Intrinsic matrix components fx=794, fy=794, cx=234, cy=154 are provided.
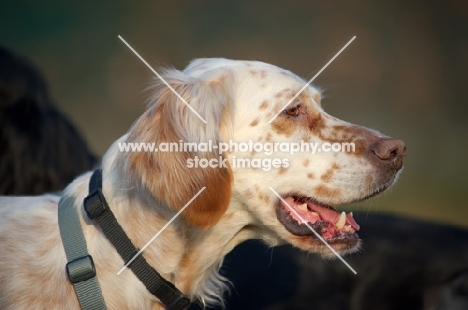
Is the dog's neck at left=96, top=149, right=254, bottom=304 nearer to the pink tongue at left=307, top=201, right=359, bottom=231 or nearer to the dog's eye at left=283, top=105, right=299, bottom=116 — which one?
the pink tongue at left=307, top=201, right=359, bottom=231

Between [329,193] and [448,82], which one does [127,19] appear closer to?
[448,82]

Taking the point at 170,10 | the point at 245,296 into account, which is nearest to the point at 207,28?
the point at 170,10

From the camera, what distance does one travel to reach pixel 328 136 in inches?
107

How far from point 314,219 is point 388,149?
13.7 inches

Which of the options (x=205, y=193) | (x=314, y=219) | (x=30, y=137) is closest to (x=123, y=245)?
(x=205, y=193)

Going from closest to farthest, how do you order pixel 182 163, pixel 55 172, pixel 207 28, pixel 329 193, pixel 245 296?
pixel 182 163, pixel 329 193, pixel 245 296, pixel 55 172, pixel 207 28

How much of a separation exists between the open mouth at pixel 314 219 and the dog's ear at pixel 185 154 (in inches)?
9.0

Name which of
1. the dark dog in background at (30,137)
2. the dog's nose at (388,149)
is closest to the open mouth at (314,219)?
the dog's nose at (388,149)

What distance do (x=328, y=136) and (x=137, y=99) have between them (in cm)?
387

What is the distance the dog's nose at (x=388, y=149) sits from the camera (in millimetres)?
2658

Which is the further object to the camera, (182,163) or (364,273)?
(364,273)

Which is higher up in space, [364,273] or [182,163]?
[182,163]

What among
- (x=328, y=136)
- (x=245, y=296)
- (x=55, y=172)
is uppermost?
(x=328, y=136)

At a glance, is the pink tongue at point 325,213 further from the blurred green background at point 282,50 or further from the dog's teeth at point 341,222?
the blurred green background at point 282,50
